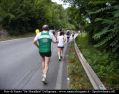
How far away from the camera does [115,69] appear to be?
44.4ft

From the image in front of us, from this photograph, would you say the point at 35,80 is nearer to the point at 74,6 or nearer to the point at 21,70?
the point at 21,70

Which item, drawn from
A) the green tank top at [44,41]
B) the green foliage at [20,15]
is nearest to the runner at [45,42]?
the green tank top at [44,41]

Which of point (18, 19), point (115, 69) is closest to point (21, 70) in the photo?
point (115, 69)

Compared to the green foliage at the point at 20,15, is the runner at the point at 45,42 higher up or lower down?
higher up

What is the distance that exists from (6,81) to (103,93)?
Result: 5.45m

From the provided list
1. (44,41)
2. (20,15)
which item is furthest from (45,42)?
(20,15)

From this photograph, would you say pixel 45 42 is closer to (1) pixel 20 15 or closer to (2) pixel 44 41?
(2) pixel 44 41

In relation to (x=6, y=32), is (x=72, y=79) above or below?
above

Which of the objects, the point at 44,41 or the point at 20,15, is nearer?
the point at 44,41

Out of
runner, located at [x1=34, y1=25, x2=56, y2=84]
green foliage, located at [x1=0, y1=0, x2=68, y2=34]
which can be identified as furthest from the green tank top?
green foliage, located at [x1=0, y1=0, x2=68, y2=34]

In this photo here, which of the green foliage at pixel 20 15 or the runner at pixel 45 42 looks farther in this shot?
the green foliage at pixel 20 15

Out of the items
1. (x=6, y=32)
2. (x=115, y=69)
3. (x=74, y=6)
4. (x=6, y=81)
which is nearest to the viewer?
(x=6, y=81)

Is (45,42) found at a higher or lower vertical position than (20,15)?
higher

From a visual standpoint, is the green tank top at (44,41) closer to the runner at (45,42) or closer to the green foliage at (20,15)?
the runner at (45,42)
